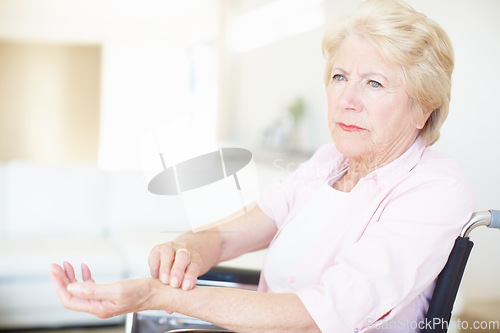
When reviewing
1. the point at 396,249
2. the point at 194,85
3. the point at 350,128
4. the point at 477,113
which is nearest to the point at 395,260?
the point at 396,249

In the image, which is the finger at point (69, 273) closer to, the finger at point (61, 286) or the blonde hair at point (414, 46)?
the finger at point (61, 286)

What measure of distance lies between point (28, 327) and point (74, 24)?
20.0 feet

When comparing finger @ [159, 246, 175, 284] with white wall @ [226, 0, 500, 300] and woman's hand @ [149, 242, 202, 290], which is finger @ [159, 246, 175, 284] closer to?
woman's hand @ [149, 242, 202, 290]

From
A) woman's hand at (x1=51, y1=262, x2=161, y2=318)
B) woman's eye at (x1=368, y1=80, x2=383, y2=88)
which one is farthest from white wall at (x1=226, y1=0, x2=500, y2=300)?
woman's hand at (x1=51, y1=262, x2=161, y2=318)

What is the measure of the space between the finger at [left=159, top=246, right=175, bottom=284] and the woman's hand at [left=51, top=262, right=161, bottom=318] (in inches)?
2.2

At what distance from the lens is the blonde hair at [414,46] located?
2.75 ft

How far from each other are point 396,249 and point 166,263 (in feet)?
1.20

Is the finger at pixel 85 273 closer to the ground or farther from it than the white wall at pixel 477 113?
closer to the ground

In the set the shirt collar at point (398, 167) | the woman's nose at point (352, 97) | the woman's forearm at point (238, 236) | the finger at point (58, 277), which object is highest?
the woman's nose at point (352, 97)

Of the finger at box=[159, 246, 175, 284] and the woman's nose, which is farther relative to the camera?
the woman's nose

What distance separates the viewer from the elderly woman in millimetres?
754

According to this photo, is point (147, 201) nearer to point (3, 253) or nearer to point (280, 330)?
point (3, 253)

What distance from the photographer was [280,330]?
76 centimetres

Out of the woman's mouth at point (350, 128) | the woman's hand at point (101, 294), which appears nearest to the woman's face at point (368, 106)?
the woman's mouth at point (350, 128)
